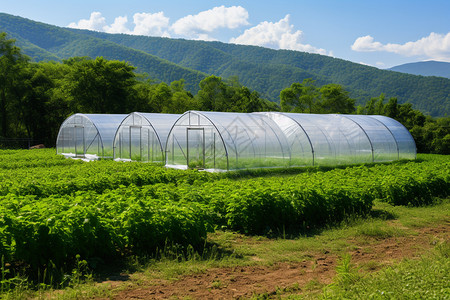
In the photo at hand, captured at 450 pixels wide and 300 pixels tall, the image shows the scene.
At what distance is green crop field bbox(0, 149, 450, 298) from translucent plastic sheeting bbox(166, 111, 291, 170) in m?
6.82

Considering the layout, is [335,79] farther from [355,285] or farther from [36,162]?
[355,285]

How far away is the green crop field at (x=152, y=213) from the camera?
6.46 metres

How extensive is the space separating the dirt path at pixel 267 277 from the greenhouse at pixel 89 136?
962 inches

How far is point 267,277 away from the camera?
22.0 ft

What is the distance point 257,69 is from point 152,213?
159 meters

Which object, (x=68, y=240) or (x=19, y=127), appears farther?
(x=19, y=127)

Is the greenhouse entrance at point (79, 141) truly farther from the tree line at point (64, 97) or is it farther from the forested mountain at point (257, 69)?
the forested mountain at point (257, 69)

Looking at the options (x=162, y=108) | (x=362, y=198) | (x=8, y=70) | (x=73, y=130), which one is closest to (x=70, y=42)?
(x=162, y=108)

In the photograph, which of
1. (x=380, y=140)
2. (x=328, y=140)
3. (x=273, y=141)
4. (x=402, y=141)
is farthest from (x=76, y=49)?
(x=273, y=141)

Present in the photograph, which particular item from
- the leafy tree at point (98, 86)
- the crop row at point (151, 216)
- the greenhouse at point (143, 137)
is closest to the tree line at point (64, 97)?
the leafy tree at point (98, 86)

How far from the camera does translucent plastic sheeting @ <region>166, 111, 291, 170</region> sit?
70.2ft

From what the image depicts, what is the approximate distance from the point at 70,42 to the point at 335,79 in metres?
111

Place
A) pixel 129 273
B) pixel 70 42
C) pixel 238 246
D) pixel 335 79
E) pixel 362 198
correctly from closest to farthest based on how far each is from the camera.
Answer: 1. pixel 129 273
2. pixel 238 246
3. pixel 362 198
4. pixel 335 79
5. pixel 70 42

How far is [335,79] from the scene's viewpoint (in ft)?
519
